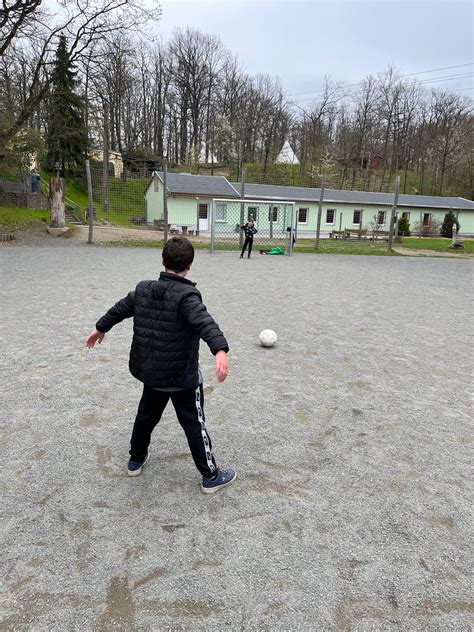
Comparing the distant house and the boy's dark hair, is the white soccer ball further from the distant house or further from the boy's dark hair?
the distant house

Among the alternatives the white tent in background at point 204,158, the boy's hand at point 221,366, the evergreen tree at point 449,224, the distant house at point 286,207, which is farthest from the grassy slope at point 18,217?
the evergreen tree at point 449,224

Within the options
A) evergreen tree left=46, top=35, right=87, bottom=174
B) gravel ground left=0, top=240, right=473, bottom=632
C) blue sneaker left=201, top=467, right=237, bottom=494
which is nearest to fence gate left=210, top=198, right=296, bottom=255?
evergreen tree left=46, top=35, right=87, bottom=174

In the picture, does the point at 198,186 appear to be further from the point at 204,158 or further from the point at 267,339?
the point at 267,339

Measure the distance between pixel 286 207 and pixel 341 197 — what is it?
1032 cm

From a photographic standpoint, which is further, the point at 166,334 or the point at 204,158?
the point at 204,158

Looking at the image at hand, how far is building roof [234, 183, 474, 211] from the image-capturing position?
35000 mm

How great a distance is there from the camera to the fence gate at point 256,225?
16961 millimetres

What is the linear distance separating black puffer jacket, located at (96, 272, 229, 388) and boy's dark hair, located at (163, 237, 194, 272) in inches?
2.2

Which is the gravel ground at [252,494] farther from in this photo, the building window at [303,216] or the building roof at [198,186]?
the building window at [303,216]

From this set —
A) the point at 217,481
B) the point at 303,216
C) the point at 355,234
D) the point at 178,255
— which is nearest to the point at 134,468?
the point at 217,481

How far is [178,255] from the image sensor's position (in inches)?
98.3

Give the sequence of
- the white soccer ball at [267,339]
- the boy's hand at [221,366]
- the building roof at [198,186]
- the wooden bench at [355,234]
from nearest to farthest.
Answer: the boy's hand at [221,366] < the white soccer ball at [267,339] < the wooden bench at [355,234] < the building roof at [198,186]

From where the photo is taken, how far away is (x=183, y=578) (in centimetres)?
203

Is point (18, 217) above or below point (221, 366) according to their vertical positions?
above
